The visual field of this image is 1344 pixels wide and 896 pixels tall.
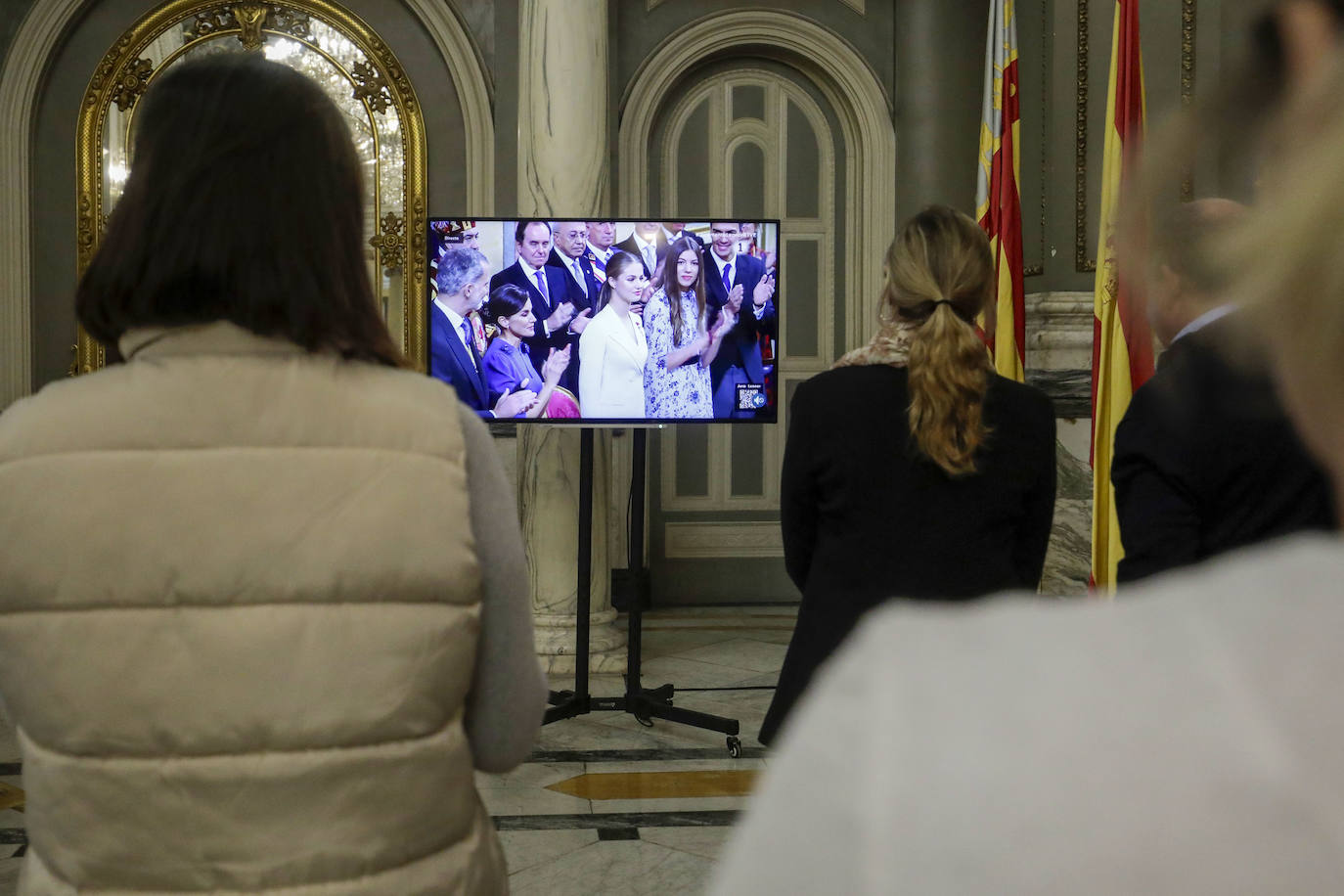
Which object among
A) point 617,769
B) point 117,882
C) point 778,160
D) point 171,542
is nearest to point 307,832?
point 117,882

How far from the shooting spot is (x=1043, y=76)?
6.10 metres

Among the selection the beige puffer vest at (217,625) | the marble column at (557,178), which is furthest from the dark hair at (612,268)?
the beige puffer vest at (217,625)

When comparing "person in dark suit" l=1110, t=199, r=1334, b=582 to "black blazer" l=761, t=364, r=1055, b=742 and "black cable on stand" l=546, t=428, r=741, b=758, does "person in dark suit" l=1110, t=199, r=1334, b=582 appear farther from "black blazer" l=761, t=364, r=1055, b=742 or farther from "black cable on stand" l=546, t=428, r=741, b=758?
"black cable on stand" l=546, t=428, r=741, b=758

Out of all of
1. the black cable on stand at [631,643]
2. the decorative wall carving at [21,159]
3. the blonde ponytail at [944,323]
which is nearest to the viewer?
the blonde ponytail at [944,323]

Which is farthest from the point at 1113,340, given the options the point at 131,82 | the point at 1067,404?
the point at 131,82

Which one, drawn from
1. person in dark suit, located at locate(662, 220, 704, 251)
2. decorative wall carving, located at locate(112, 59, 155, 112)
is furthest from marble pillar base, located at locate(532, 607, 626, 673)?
decorative wall carving, located at locate(112, 59, 155, 112)

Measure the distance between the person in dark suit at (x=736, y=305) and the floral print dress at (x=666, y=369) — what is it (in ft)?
0.23

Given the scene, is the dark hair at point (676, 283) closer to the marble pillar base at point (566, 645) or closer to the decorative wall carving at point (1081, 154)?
the marble pillar base at point (566, 645)

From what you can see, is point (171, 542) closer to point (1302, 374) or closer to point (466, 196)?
point (1302, 374)

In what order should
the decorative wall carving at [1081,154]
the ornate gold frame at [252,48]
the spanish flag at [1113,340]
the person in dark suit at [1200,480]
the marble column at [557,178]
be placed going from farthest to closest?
the ornate gold frame at [252,48], the decorative wall carving at [1081,154], the marble column at [557,178], the spanish flag at [1113,340], the person in dark suit at [1200,480]

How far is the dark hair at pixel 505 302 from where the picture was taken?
13.9 feet

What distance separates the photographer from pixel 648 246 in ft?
14.1

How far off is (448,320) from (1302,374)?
4006 mm

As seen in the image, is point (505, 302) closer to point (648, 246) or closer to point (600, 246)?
point (600, 246)
